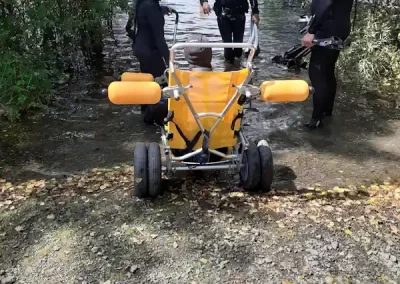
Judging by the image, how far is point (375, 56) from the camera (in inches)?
357

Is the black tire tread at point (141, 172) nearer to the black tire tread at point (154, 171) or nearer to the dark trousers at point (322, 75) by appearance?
the black tire tread at point (154, 171)

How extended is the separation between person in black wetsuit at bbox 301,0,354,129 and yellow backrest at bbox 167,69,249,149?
2110 millimetres

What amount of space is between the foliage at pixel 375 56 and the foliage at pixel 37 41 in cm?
506

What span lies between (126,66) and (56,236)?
6028 mm

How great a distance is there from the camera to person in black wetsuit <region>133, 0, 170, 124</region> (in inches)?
223

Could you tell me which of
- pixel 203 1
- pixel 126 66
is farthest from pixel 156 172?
pixel 126 66

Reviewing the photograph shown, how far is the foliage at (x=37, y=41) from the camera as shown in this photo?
702 centimetres

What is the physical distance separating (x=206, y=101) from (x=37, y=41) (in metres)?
4.79

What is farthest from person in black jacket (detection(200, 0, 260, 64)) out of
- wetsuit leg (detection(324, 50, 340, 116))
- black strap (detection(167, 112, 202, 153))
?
black strap (detection(167, 112, 202, 153))

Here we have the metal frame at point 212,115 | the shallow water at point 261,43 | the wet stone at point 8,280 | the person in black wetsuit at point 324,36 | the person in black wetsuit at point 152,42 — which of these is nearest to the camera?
the wet stone at point 8,280

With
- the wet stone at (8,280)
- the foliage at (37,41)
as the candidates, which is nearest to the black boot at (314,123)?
the foliage at (37,41)

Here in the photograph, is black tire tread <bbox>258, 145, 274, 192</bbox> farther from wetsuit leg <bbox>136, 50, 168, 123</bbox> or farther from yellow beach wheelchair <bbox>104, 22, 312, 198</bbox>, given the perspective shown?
wetsuit leg <bbox>136, 50, 168, 123</bbox>

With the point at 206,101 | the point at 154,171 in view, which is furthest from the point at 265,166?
the point at 154,171

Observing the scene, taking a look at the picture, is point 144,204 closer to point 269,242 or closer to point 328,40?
point 269,242
